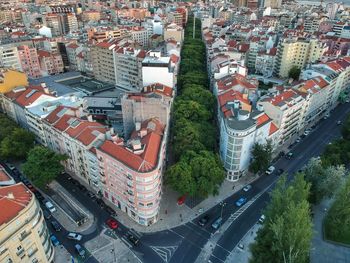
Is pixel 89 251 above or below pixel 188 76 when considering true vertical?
below

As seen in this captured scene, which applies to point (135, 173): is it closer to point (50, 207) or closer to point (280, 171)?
point (50, 207)

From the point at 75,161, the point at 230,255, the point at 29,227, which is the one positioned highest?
the point at 29,227

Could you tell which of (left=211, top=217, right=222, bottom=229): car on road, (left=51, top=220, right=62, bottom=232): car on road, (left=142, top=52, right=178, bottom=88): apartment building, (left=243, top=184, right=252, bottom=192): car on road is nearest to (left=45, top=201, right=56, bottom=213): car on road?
(left=51, top=220, right=62, bottom=232): car on road

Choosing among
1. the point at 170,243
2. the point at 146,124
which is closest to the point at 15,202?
the point at 170,243

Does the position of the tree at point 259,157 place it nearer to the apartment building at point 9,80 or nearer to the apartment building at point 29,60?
the apartment building at point 9,80

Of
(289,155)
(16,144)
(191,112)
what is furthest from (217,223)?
(16,144)

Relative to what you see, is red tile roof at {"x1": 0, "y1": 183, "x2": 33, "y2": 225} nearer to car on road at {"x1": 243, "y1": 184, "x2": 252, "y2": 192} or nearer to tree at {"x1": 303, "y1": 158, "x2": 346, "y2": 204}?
car on road at {"x1": 243, "y1": 184, "x2": 252, "y2": 192}

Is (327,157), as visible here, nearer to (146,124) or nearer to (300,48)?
(146,124)

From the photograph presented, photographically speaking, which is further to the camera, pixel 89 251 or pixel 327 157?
pixel 327 157
